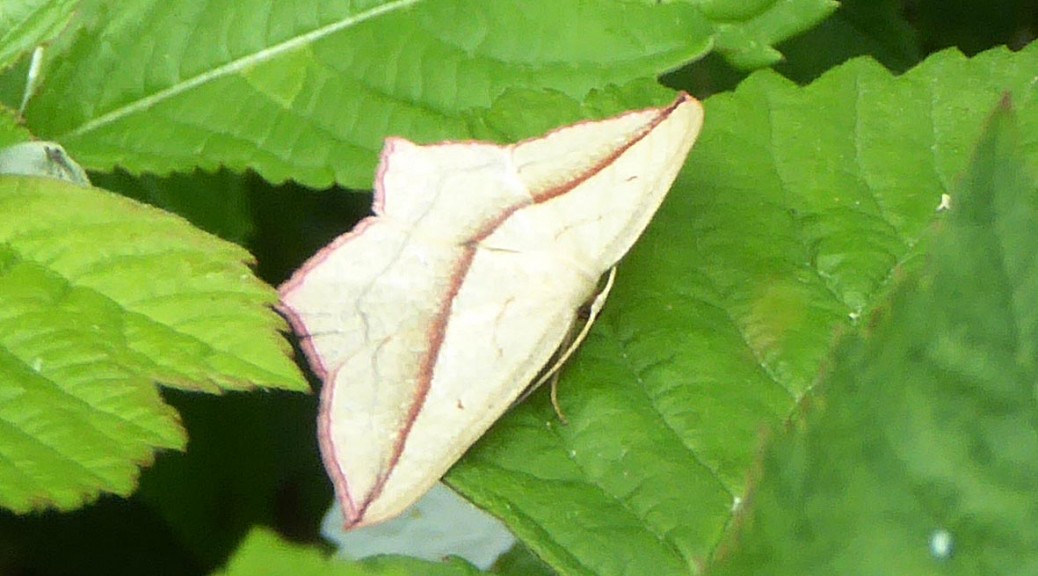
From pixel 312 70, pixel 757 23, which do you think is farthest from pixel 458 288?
pixel 757 23

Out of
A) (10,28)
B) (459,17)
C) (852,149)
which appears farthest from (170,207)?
(852,149)

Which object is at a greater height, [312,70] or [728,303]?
[312,70]

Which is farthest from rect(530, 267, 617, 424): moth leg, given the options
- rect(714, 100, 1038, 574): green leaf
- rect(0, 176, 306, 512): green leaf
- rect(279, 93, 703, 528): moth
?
rect(714, 100, 1038, 574): green leaf

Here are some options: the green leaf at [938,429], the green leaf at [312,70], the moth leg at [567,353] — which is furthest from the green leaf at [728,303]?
the green leaf at [938,429]

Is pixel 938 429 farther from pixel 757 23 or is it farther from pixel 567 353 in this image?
pixel 757 23

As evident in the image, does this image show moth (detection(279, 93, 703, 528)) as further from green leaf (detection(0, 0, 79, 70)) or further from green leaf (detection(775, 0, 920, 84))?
green leaf (detection(775, 0, 920, 84))

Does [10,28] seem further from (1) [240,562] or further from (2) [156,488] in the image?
(1) [240,562]
